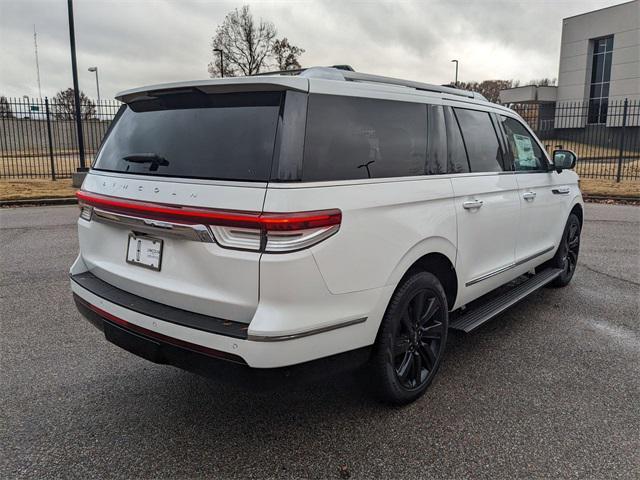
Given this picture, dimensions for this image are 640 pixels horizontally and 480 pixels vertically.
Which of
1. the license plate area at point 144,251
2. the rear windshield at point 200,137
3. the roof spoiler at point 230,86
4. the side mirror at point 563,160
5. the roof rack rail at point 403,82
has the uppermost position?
the roof rack rail at point 403,82

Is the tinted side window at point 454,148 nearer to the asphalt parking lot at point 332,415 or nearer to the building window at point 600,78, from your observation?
the asphalt parking lot at point 332,415

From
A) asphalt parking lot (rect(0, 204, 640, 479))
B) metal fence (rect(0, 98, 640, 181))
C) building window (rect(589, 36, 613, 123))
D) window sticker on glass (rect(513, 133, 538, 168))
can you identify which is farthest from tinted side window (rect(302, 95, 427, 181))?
building window (rect(589, 36, 613, 123))

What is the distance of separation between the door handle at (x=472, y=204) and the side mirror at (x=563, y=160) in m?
1.78

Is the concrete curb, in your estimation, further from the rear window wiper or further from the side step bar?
the side step bar

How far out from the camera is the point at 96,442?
2.71 meters

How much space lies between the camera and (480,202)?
3.54 m

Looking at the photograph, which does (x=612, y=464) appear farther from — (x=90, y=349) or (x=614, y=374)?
(x=90, y=349)

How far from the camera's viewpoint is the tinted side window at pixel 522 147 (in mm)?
4277

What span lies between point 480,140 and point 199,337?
255cm

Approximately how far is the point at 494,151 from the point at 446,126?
75 centimetres

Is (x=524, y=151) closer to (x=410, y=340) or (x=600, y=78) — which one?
(x=410, y=340)

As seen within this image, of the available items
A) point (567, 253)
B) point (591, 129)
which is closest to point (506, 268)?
point (567, 253)

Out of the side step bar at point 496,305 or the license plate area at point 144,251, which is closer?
the license plate area at point 144,251

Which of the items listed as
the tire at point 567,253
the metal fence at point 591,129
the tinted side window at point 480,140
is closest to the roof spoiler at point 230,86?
the tinted side window at point 480,140
